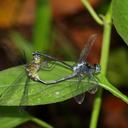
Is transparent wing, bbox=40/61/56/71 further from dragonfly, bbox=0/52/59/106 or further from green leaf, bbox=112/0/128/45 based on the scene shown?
green leaf, bbox=112/0/128/45

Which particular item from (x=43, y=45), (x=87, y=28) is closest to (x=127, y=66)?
(x=43, y=45)

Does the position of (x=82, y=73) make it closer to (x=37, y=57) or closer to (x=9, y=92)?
(x=37, y=57)

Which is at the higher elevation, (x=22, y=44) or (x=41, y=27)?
(x=22, y=44)

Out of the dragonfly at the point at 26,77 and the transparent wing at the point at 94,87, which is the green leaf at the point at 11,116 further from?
the transparent wing at the point at 94,87

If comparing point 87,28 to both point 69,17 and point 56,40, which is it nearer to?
point 69,17

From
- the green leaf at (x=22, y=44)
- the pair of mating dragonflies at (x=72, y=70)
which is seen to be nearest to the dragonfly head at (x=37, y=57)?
the pair of mating dragonflies at (x=72, y=70)

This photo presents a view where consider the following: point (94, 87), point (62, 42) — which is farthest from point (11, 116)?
point (62, 42)
